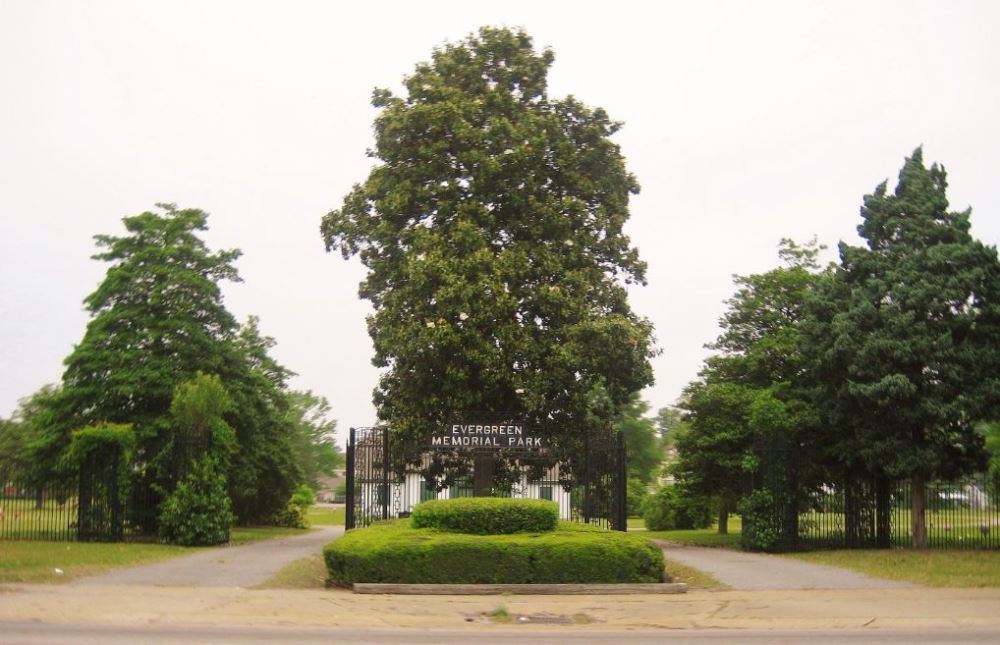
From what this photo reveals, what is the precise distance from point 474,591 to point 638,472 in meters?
44.2

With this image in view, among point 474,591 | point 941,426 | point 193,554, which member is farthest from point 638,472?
point 474,591

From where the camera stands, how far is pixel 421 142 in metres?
28.4

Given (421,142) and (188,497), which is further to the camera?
(421,142)

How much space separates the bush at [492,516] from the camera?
1688cm

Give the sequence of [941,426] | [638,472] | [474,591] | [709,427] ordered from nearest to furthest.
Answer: [474,591] → [941,426] → [709,427] → [638,472]

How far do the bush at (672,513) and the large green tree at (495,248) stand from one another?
1281cm

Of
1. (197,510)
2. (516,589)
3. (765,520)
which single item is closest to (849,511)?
(765,520)

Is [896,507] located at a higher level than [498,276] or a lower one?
lower

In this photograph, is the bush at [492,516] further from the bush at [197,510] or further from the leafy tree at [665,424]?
the leafy tree at [665,424]

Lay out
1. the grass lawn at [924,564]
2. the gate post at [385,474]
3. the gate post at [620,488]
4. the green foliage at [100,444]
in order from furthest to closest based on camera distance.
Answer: the green foliage at [100,444] → the gate post at [385,474] → the gate post at [620,488] → the grass lawn at [924,564]

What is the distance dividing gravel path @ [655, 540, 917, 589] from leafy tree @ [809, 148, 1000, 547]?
4173 millimetres

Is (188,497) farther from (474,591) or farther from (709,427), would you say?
(709,427)

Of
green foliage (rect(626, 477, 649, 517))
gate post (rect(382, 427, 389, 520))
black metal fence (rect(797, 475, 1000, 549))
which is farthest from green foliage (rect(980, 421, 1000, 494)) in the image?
green foliage (rect(626, 477, 649, 517))

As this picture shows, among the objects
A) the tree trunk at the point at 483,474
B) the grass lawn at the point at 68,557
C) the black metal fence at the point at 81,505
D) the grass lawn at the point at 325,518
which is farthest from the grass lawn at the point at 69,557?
the grass lawn at the point at 325,518
